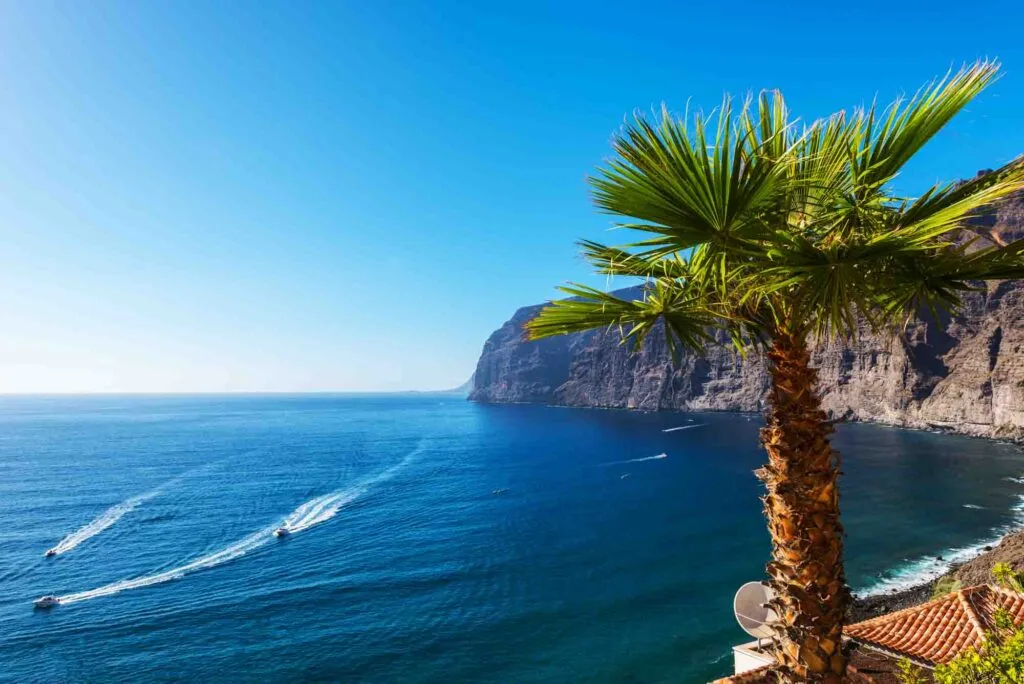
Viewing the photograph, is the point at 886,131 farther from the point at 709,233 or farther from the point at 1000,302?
the point at 1000,302

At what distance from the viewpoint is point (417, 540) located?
1847 inches

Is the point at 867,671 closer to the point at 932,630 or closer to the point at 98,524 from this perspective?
the point at 932,630

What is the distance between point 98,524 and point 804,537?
64145 mm

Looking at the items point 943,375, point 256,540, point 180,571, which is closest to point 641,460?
point 256,540

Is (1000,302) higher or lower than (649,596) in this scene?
higher

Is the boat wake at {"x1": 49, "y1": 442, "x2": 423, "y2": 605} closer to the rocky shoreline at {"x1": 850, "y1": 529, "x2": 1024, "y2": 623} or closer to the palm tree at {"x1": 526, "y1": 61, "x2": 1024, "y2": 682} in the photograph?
the rocky shoreline at {"x1": 850, "y1": 529, "x2": 1024, "y2": 623}

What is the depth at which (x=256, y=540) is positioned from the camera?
46344mm

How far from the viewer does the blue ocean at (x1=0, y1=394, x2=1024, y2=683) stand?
2808 centimetres

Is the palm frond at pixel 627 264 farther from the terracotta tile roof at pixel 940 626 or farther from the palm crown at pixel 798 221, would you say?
the terracotta tile roof at pixel 940 626

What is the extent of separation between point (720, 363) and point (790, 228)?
165m

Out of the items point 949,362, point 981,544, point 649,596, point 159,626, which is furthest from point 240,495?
point 949,362

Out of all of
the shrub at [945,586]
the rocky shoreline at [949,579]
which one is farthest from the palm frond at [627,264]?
the shrub at [945,586]

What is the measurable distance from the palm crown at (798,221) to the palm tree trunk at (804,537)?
842mm

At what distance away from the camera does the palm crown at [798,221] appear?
13.7ft
